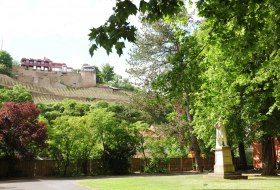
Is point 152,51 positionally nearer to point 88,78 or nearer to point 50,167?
point 50,167

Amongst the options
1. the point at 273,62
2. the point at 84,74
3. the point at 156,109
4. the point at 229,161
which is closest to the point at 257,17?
the point at 273,62

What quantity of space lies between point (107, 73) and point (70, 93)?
38.8 meters

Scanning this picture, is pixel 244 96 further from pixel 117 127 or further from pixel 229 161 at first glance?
pixel 117 127

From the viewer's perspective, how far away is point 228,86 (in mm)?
19531

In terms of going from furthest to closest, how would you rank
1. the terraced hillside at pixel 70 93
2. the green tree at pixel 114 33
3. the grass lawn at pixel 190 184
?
the terraced hillside at pixel 70 93 → the grass lawn at pixel 190 184 → the green tree at pixel 114 33

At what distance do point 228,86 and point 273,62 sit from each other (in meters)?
6.19

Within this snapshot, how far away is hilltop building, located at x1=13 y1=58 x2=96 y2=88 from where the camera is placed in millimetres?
121656

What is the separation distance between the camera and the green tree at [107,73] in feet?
498

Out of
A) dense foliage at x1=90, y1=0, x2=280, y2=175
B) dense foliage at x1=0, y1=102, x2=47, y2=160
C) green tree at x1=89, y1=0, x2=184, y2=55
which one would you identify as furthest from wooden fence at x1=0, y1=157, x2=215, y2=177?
green tree at x1=89, y1=0, x2=184, y2=55

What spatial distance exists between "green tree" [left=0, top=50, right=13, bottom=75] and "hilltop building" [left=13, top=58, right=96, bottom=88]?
2430 millimetres

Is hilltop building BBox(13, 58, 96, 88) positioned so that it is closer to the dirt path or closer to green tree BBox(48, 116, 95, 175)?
green tree BBox(48, 116, 95, 175)

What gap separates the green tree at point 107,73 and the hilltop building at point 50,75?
544 inches

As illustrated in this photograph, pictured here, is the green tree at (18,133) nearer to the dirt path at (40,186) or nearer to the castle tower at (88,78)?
the dirt path at (40,186)

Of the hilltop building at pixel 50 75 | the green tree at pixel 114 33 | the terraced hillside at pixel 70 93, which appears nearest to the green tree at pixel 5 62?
the hilltop building at pixel 50 75
